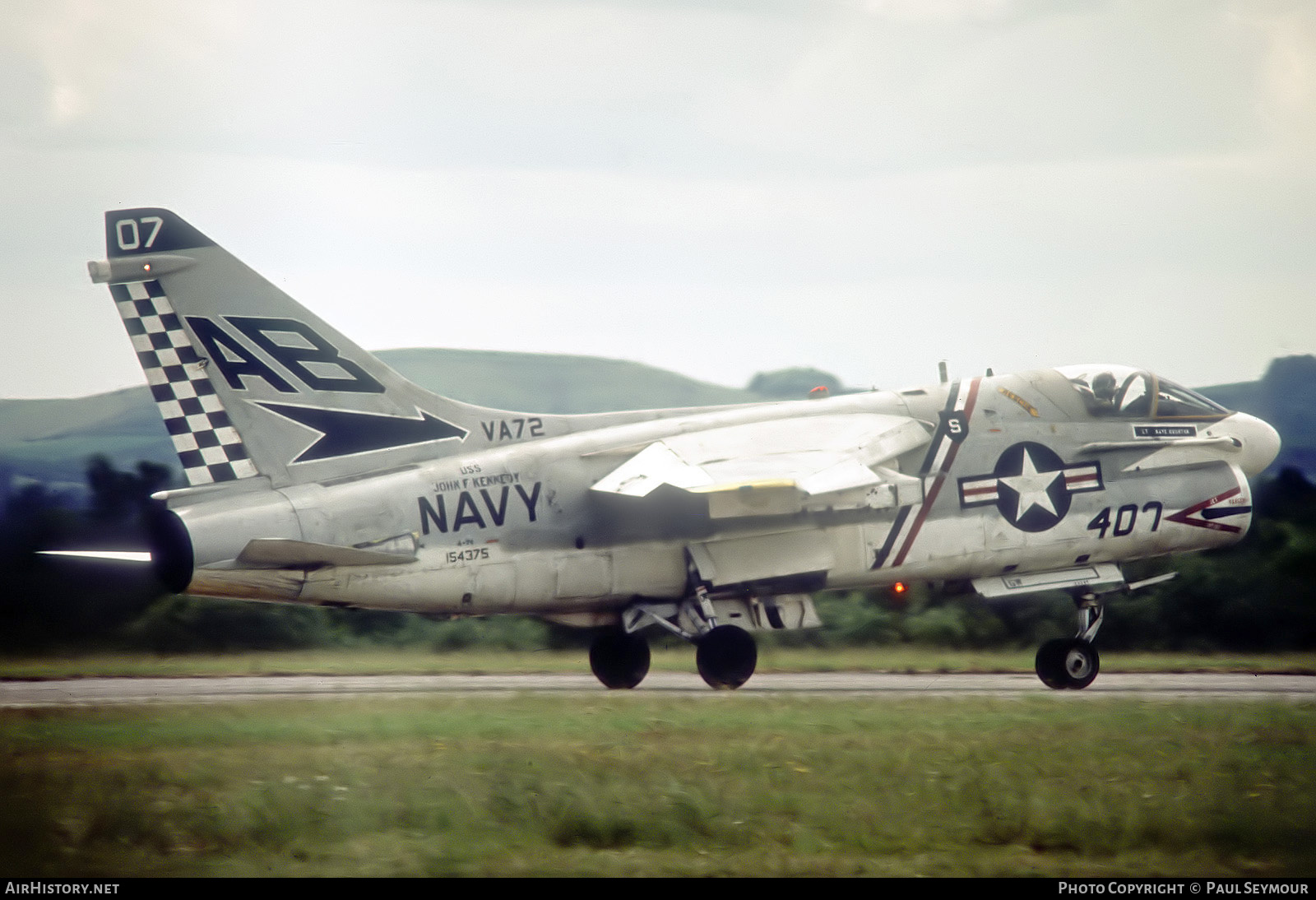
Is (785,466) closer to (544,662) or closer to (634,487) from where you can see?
(634,487)

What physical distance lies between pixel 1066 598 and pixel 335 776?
14308 mm

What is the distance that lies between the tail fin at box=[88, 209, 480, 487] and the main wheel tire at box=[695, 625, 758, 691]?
163 inches

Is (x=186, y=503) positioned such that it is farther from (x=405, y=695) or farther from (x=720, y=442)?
(x=720, y=442)

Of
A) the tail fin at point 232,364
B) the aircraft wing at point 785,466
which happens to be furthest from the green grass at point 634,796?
the tail fin at point 232,364

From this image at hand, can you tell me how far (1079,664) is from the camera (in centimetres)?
1605

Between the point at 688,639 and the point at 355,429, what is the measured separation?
178 inches

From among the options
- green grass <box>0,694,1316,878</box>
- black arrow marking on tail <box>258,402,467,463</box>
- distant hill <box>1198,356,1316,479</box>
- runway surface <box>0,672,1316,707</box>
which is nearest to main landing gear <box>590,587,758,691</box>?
runway surface <box>0,672,1316,707</box>

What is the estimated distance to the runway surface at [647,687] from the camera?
14.7m

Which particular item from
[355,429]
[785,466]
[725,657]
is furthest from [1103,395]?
[355,429]

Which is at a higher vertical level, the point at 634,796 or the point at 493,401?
the point at 493,401

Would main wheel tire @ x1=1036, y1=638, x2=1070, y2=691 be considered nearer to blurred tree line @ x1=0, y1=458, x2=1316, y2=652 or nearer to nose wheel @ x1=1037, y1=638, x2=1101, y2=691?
nose wheel @ x1=1037, y1=638, x2=1101, y2=691

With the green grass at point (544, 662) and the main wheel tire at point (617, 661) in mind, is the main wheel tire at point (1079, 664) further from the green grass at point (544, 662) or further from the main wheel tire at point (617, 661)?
the main wheel tire at point (617, 661)

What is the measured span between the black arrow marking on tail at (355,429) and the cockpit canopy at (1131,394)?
8.18 meters

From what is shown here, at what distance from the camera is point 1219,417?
17500mm
